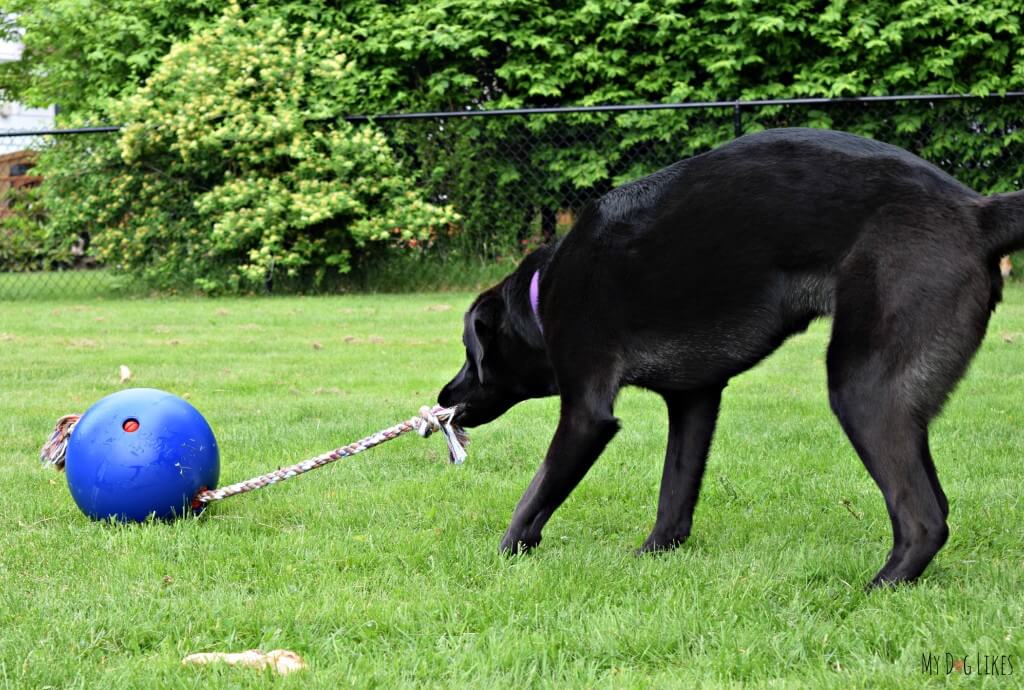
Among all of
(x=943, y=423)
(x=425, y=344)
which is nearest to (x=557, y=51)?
(x=425, y=344)

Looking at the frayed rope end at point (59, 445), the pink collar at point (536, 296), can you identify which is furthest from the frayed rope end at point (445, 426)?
the frayed rope end at point (59, 445)

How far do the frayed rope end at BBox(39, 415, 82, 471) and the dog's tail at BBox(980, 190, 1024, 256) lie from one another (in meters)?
3.16

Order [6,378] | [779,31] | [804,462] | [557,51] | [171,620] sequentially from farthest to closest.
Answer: [557,51] < [779,31] < [6,378] < [804,462] < [171,620]

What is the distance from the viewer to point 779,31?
1139 cm

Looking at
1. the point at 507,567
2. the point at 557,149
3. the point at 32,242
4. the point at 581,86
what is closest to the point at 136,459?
the point at 507,567

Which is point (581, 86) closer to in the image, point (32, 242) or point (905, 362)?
point (32, 242)

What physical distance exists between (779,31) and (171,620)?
10162mm

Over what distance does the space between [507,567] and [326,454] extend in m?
1.06

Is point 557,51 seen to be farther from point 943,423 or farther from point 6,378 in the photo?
point 943,423

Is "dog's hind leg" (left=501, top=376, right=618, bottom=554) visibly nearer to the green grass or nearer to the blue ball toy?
the green grass

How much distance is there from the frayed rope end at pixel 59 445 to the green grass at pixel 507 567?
156mm

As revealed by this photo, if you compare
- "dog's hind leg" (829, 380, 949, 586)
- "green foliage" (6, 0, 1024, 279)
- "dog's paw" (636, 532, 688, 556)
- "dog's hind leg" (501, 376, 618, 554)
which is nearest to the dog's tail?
"dog's hind leg" (829, 380, 949, 586)

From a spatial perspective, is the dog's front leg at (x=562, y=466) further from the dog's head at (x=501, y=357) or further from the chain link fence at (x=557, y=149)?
the chain link fence at (x=557, y=149)

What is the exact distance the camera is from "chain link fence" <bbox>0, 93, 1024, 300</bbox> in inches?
440
